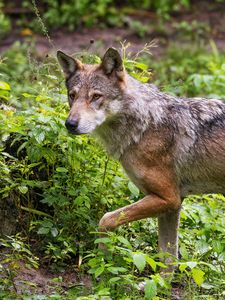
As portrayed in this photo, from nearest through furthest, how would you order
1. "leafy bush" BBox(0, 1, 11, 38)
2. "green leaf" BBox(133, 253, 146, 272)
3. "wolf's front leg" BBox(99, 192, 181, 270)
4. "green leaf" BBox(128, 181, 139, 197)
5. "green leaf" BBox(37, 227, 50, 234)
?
1. "green leaf" BBox(133, 253, 146, 272)
2. "wolf's front leg" BBox(99, 192, 181, 270)
3. "green leaf" BBox(37, 227, 50, 234)
4. "green leaf" BBox(128, 181, 139, 197)
5. "leafy bush" BBox(0, 1, 11, 38)

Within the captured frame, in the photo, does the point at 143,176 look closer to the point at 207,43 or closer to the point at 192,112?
the point at 192,112

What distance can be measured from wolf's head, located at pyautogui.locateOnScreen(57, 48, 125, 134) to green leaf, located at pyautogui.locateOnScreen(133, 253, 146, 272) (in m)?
1.43

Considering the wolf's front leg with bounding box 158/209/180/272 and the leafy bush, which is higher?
the leafy bush

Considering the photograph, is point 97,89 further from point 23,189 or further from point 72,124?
point 23,189

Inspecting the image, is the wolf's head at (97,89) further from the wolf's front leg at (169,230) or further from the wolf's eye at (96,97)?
the wolf's front leg at (169,230)

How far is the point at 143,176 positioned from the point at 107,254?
0.93 m

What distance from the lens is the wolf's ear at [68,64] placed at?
7772mm

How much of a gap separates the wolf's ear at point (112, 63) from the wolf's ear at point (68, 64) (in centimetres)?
27

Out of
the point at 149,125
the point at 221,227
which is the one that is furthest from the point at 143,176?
the point at 221,227

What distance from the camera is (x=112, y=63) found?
7605mm

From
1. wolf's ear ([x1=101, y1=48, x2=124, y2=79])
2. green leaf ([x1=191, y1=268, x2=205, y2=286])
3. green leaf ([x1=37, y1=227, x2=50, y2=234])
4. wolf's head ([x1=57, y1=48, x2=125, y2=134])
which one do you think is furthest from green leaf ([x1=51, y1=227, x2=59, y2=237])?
green leaf ([x1=191, y1=268, x2=205, y2=286])

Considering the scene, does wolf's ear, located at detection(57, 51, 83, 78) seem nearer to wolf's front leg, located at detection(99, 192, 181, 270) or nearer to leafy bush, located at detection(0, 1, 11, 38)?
wolf's front leg, located at detection(99, 192, 181, 270)

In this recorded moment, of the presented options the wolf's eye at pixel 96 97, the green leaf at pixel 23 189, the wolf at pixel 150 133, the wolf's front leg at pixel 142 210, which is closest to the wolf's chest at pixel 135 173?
the wolf at pixel 150 133

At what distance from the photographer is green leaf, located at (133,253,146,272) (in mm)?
6309
